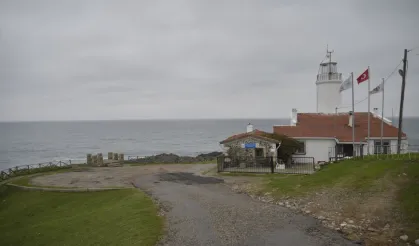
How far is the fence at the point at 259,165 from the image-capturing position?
26127 millimetres

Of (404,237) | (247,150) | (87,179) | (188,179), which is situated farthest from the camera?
(247,150)

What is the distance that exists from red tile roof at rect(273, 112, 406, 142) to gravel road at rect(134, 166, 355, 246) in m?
15.3

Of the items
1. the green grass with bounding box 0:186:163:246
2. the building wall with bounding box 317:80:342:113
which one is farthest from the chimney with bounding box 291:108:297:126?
the green grass with bounding box 0:186:163:246

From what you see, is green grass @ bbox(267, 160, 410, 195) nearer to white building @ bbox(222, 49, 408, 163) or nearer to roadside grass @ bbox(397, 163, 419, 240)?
roadside grass @ bbox(397, 163, 419, 240)

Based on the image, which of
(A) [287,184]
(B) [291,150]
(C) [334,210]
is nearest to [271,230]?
(C) [334,210]

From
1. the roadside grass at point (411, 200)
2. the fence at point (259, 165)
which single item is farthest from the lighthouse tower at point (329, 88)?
the roadside grass at point (411, 200)

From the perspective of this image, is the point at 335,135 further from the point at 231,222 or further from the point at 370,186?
the point at 231,222

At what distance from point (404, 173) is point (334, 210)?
5.42 m

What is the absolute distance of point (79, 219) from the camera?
1583 cm

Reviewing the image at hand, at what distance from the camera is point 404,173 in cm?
1569

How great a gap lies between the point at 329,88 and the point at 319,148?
13.9 m

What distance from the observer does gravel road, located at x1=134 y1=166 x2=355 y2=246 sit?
1055 centimetres

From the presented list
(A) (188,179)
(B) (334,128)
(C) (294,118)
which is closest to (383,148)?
(B) (334,128)

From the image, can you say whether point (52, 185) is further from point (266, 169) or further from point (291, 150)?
point (291, 150)
